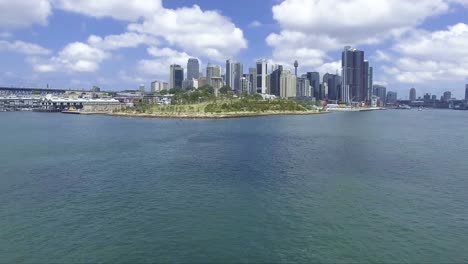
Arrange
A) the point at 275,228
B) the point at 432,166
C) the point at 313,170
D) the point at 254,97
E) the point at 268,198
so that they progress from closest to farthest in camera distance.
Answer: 1. the point at 275,228
2. the point at 268,198
3. the point at 313,170
4. the point at 432,166
5. the point at 254,97

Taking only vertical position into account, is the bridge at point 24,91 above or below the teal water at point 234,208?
above

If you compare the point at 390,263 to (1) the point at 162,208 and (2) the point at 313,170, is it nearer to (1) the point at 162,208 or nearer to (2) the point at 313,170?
(1) the point at 162,208

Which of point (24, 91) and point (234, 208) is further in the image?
point (24, 91)

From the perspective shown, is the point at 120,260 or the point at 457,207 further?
the point at 457,207

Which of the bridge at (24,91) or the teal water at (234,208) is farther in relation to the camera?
the bridge at (24,91)

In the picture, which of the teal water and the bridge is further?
the bridge

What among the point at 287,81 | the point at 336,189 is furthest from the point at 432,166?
the point at 287,81

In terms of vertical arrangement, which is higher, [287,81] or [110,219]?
[287,81]

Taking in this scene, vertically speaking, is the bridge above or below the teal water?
above
